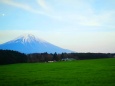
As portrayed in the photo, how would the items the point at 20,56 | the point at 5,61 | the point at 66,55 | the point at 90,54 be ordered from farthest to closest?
the point at 66,55 < the point at 90,54 < the point at 20,56 < the point at 5,61

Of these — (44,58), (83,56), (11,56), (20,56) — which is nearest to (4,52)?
(11,56)

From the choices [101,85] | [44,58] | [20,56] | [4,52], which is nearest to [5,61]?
[4,52]

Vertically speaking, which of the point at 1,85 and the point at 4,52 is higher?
the point at 4,52

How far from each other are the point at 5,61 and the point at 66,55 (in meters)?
70.7

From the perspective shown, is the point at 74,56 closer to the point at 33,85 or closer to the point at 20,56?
the point at 20,56

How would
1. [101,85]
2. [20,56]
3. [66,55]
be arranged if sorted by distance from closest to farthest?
[101,85] < [20,56] < [66,55]

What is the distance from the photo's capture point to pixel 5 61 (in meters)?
83.9

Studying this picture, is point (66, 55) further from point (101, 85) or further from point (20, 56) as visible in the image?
point (101, 85)

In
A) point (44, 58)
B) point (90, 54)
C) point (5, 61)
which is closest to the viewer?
point (5, 61)

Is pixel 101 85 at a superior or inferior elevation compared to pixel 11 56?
inferior

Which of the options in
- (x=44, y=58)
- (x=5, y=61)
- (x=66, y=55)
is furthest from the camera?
(x=66, y=55)

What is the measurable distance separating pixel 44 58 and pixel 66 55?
82.8 ft

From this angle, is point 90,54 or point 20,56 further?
point 90,54

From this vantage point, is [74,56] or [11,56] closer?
[11,56]
